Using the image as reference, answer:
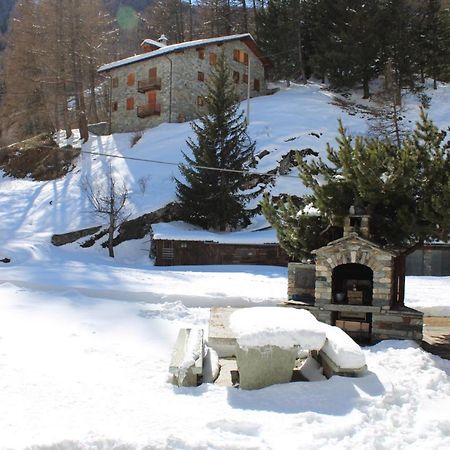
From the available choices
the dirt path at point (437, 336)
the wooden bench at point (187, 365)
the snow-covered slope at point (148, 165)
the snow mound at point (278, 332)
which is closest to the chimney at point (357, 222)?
the dirt path at point (437, 336)

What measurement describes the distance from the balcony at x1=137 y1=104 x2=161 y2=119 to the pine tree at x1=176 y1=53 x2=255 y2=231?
12554 millimetres

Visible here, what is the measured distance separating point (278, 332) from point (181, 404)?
159 cm

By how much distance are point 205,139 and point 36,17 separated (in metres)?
25.2

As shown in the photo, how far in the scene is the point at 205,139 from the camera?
86.6 ft

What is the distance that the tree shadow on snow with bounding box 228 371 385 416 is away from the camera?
18.8 ft

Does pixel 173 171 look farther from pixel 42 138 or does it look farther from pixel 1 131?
pixel 1 131

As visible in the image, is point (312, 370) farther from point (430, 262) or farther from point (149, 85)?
point (149, 85)

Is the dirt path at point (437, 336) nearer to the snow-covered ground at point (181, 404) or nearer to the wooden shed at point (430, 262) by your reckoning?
the snow-covered ground at point (181, 404)

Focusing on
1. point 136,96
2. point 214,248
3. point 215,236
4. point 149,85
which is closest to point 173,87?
point 149,85

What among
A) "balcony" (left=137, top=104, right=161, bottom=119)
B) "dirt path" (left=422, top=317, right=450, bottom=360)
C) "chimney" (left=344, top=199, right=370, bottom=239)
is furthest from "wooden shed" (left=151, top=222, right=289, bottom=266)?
"balcony" (left=137, top=104, right=161, bottom=119)

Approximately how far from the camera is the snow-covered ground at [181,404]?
189 inches

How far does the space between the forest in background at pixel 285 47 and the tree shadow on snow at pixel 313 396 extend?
32636mm

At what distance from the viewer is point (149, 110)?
3903 centimetres

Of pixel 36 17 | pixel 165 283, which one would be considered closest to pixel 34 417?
pixel 165 283
